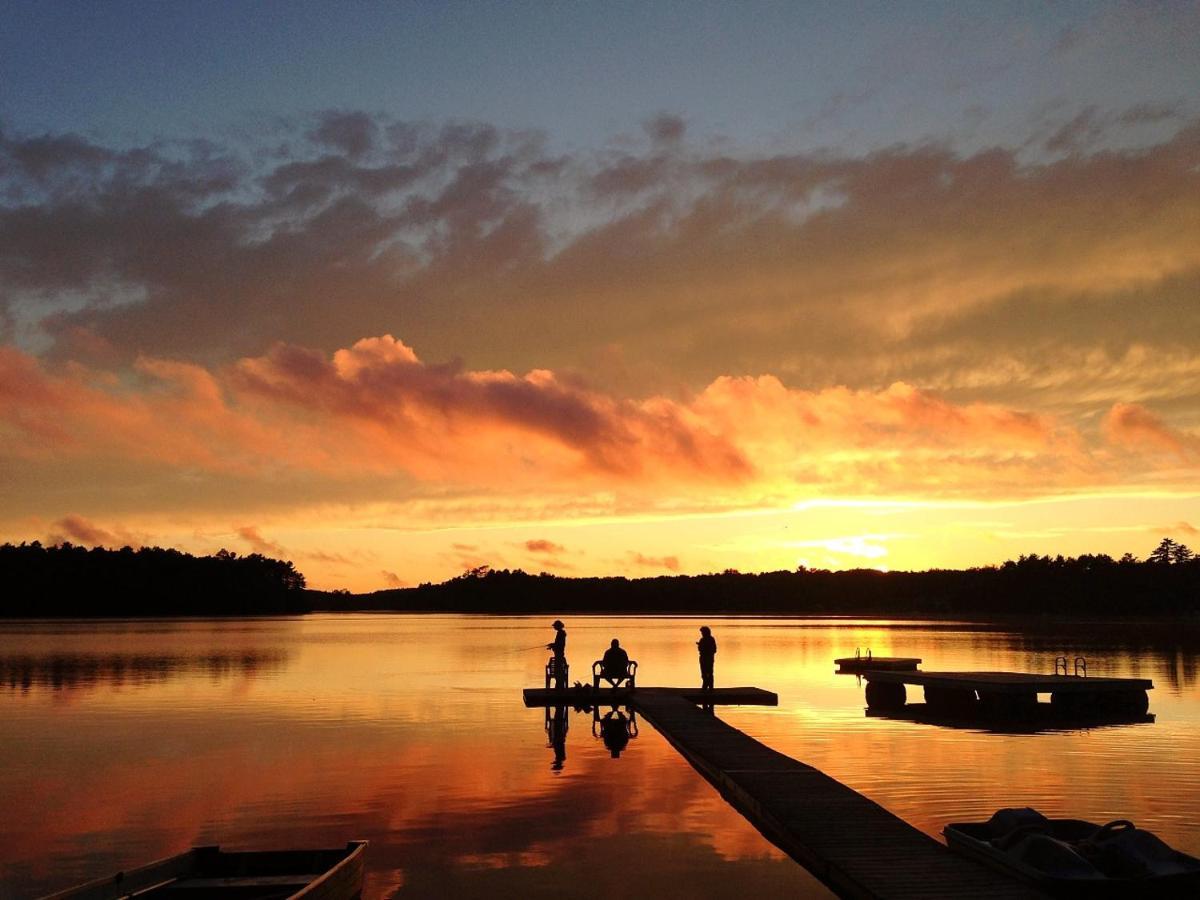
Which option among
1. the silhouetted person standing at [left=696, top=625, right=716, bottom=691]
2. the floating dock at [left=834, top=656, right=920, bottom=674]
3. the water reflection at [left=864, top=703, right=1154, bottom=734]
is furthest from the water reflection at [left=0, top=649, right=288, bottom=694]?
the water reflection at [left=864, top=703, right=1154, bottom=734]

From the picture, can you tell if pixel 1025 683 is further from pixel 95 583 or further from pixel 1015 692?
pixel 95 583

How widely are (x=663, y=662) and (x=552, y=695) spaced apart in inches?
1262

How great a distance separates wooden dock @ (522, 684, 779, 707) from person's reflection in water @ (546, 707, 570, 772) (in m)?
0.67

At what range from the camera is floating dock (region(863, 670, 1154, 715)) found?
117 ft

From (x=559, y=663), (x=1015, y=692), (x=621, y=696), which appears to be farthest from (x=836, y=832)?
(x=559, y=663)

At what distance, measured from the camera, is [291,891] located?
12.8m

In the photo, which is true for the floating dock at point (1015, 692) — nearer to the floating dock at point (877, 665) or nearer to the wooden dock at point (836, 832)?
the floating dock at point (877, 665)

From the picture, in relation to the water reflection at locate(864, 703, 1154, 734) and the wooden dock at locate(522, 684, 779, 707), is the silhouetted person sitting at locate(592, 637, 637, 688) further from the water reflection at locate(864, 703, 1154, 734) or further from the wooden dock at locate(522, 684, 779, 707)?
the water reflection at locate(864, 703, 1154, 734)

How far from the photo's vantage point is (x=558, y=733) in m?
32.1

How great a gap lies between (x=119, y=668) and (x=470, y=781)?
39.4 metres

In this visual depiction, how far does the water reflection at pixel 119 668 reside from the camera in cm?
4759

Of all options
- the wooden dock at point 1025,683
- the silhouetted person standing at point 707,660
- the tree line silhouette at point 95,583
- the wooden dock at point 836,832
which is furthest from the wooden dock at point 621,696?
the tree line silhouette at point 95,583

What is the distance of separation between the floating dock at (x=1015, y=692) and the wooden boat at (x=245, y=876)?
2615 centimetres

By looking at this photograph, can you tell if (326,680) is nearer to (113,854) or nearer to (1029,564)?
(113,854)
